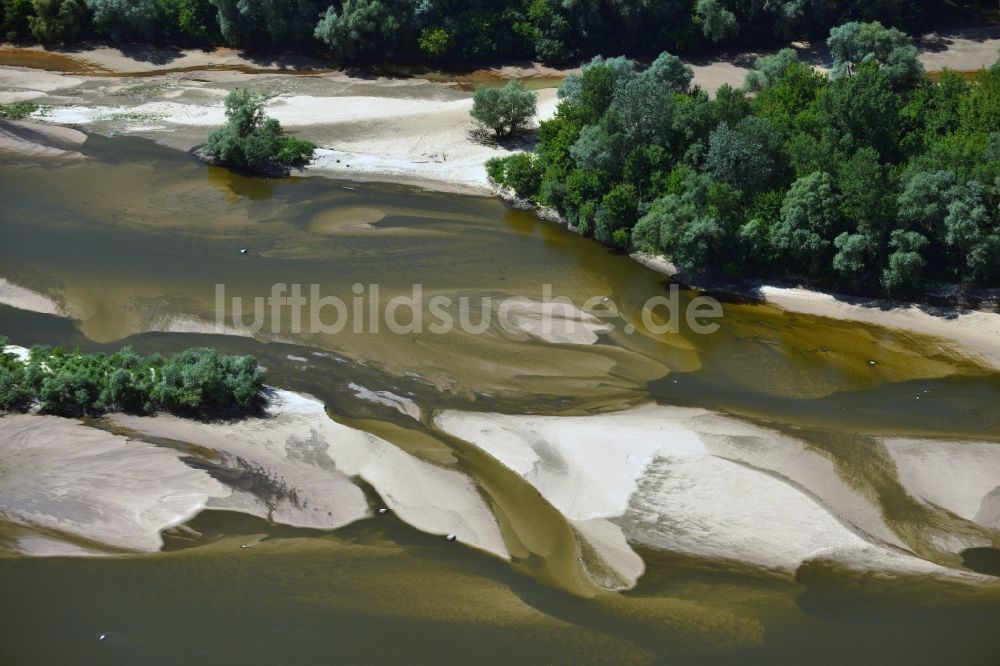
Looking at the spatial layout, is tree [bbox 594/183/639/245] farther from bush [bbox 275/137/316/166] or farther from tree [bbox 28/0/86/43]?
tree [bbox 28/0/86/43]

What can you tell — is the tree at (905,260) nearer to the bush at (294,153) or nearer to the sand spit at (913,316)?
the sand spit at (913,316)

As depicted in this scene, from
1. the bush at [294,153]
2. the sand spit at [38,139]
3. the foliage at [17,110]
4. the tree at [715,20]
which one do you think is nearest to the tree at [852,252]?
the tree at [715,20]

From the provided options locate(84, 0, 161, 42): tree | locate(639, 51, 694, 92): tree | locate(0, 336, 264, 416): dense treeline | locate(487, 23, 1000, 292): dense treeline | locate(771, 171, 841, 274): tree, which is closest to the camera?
locate(0, 336, 264, 416): dense treeline

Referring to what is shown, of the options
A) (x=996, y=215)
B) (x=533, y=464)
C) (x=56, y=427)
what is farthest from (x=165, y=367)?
(x=996, y=215)

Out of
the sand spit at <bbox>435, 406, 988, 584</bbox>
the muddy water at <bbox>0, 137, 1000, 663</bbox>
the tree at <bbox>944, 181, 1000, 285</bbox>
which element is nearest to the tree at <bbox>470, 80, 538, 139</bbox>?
the muddy water at <bbox>0, 137, 1000, 663</bbox>

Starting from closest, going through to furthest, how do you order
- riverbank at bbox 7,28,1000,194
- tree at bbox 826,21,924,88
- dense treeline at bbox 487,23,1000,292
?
1. dense treeline at bbox 487,23,1000,292
2. tree at bbox 826,21,924,88
3. riverbank at bbox 7,28,1000,194

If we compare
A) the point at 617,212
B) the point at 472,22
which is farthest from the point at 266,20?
the point at 617,212

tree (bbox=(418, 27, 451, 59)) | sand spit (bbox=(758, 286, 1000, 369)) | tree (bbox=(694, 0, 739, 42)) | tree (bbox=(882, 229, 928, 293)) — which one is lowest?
sand spit (bbox=(758, 286, 1000, 369))

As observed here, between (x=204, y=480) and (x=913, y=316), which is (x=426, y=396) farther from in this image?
(x=913, y=316)

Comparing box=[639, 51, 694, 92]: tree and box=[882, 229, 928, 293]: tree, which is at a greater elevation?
box=[639, 51, 694, 92]: tree
